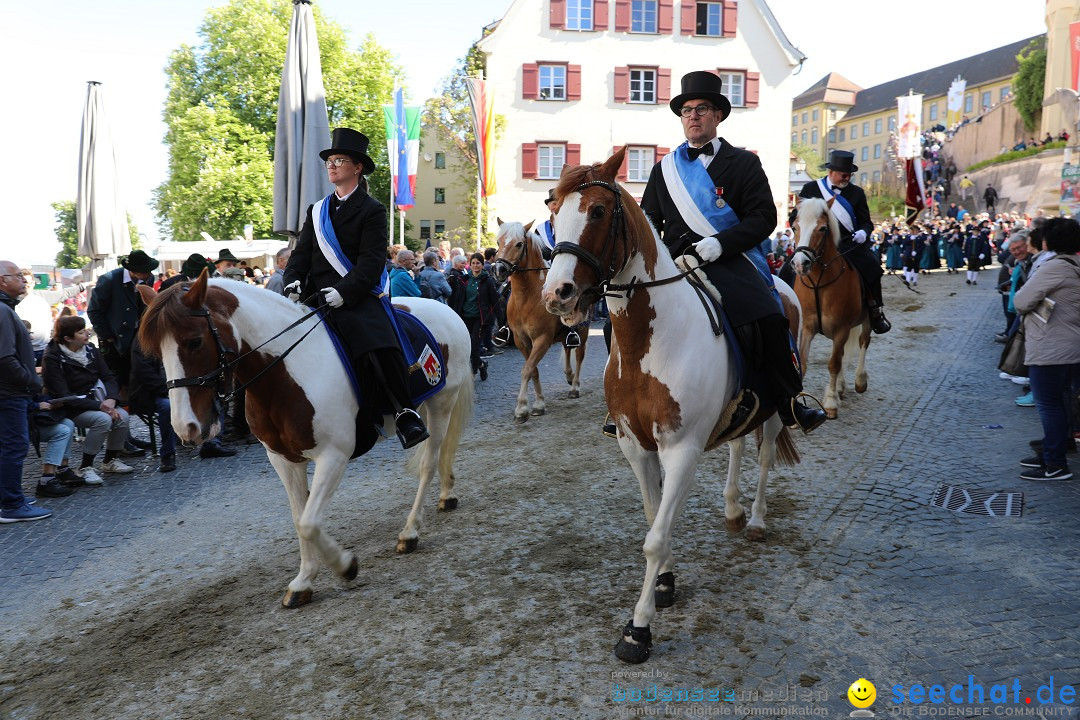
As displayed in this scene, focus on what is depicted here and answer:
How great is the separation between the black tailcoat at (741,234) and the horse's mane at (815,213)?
455 cm

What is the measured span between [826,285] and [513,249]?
12.5 feet

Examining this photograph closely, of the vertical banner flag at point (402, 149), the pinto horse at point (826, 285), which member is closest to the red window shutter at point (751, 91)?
the vertical banner flag at point (402, 149)

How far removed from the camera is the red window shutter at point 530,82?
32094 millimetres

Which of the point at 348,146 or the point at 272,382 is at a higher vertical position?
the point at 348,146

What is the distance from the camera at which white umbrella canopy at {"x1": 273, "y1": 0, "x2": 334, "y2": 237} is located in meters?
9.92

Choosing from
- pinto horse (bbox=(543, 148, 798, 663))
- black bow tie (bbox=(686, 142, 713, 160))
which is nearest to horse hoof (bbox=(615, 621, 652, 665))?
pinto horse (bbox=(543, 148, 798, 663))

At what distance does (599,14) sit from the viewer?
32.3 metres

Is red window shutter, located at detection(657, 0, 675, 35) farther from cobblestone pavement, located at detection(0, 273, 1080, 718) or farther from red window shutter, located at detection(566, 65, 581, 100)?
cobblestone pavement, located at detection(0, 273, 1080, 718)

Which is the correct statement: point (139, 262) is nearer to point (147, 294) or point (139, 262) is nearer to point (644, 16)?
point (147, 294)

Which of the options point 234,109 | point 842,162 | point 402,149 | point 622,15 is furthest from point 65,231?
point 842,162

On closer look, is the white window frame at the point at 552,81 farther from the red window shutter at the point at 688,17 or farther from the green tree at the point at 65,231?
the green tree at the point at 65,231

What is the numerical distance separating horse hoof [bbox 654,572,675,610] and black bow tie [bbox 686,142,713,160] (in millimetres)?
2436

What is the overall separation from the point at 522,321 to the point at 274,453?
5414 millimetres

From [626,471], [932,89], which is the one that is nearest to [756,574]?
[626,471]
